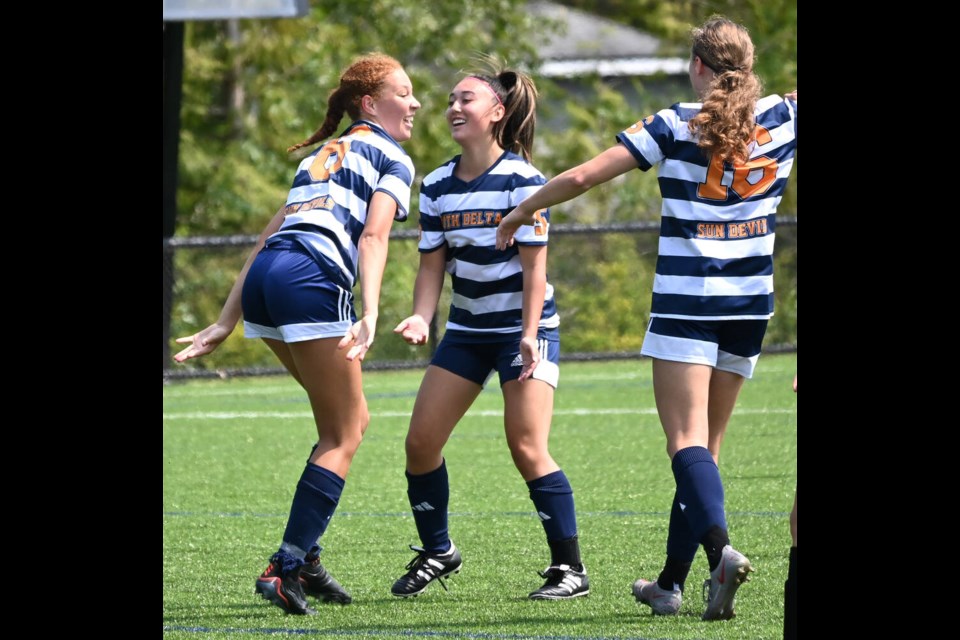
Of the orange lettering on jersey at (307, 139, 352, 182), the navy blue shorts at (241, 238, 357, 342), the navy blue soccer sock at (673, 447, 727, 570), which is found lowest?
the navy blue soccer sock at (673, 447, 727, 570)

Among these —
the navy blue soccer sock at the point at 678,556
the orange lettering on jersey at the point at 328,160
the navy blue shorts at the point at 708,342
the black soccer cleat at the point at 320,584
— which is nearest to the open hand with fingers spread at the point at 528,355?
the navy blue shorts at the point at 708,342

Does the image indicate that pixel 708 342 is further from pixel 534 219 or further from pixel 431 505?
pixel 431 505

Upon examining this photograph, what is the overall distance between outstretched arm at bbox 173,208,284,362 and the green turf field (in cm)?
87

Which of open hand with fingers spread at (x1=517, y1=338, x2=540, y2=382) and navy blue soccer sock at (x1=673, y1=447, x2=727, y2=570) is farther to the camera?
open hand with fingers spread at (x1=517, y1=338, x2=540, y2=382)

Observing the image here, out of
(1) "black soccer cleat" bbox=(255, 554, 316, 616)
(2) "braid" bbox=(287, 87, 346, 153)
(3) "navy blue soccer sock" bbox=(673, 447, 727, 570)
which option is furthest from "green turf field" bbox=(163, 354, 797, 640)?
(2) "braid" bbox=(287, 87, 346, 153)

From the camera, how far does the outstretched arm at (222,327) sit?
423cm

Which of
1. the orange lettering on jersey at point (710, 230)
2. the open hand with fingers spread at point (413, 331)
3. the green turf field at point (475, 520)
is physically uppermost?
the orange lettering on jersey at point (710, 230)

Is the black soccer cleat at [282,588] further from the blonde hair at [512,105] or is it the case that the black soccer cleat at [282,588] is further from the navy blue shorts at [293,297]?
the blonde hair at [512,105]

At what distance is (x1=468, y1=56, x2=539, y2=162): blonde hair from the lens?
15.8ft

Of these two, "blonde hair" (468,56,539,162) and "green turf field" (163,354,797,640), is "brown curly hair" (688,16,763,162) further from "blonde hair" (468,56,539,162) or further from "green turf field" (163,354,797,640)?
"green turf field" (163,354,797,640)

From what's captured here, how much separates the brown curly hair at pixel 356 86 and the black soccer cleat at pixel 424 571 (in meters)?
1.51
